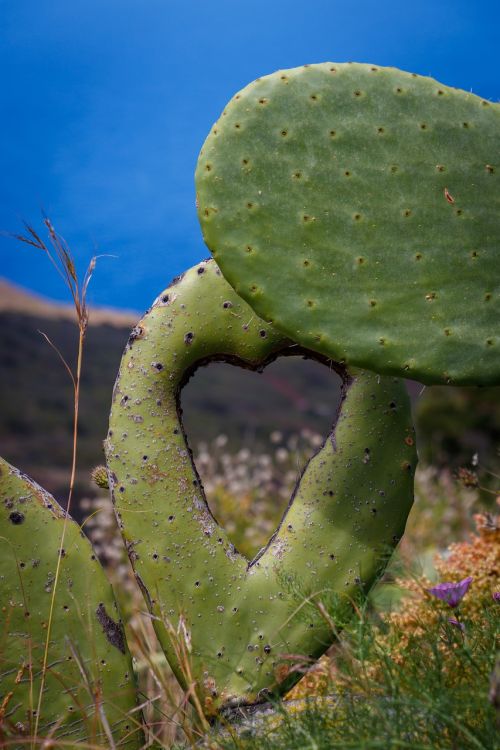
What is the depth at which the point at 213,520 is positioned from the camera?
1.88 metres

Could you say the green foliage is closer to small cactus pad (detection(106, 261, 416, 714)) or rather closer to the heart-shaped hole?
small cactus pad (detection(106, 261, 416, 714))

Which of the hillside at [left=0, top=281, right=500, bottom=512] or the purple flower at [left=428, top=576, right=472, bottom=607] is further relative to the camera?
the hillside at [left=0, top=281, right=500, bottom=512]

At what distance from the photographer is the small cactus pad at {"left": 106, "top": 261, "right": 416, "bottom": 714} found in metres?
1.77

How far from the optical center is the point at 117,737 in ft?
5.61

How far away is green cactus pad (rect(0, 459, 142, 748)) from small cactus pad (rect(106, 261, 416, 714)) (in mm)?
116

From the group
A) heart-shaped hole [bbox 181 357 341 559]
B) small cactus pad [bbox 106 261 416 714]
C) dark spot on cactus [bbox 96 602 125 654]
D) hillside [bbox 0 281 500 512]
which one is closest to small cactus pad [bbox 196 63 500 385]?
small cactus pad [bbox 106 261 416 714]

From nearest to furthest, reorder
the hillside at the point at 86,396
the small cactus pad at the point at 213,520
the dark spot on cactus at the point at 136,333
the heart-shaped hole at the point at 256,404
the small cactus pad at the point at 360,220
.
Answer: the small cactus pad at the point at 360,220, the small cactus pad at the point at 213,520, the dark spot on cactus at the point at 136,333, the hillside at the point at 86,396, the heart-shaped hole at the point at 256,404

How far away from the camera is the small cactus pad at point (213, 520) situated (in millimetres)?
1773

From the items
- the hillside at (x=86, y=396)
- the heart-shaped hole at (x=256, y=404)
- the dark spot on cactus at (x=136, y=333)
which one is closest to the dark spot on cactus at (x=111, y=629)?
the dark spot on cactus at (x=136, y=333)

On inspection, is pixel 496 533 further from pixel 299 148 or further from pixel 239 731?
pixel 299 148

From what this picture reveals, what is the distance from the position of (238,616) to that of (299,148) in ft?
3.30

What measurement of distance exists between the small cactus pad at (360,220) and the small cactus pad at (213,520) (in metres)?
0.24

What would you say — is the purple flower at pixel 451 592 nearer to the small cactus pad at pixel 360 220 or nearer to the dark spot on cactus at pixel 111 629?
the small cactus pad at pixel 360 220

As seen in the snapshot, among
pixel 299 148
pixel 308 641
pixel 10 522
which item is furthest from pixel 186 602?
pixel 299 148
